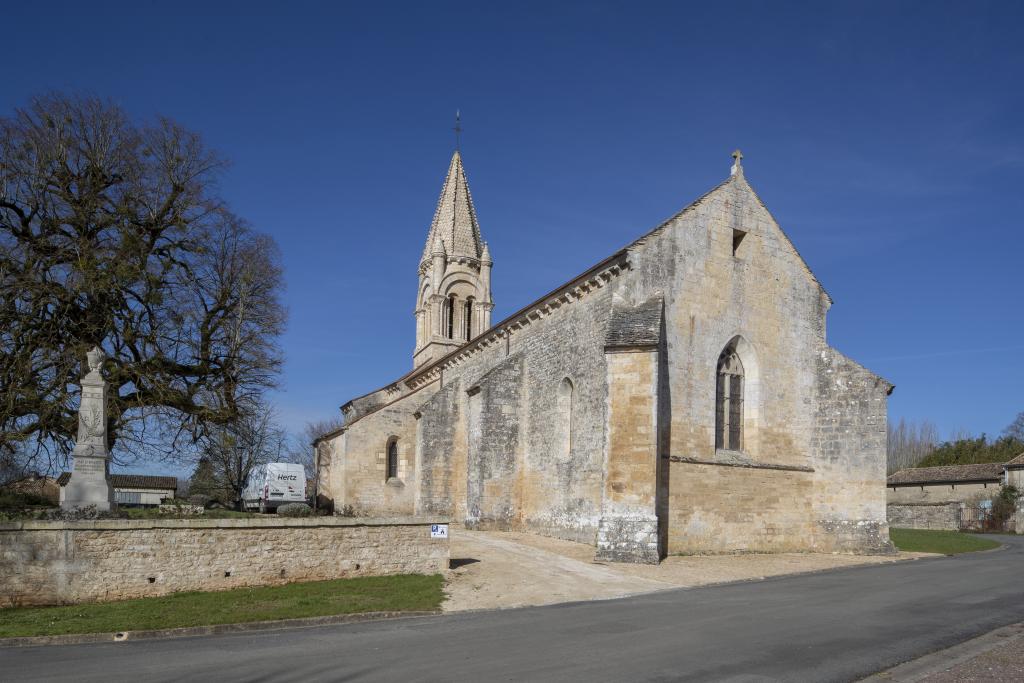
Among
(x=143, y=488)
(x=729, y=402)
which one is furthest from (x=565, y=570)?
(x=143, y=488)

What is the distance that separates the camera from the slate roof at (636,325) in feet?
60.8

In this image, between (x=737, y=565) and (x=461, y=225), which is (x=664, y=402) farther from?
(x=461, y=225)

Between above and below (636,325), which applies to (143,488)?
below

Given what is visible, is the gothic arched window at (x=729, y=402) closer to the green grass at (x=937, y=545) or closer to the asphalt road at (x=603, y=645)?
the green grass at (x=937, y=545)

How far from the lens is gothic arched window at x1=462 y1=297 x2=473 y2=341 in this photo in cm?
4547

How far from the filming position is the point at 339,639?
1027 centimetres

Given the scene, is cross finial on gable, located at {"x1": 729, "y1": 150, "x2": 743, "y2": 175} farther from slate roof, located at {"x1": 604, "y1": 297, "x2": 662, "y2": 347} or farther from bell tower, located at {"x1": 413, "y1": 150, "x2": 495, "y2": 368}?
bell tower, located at {"x1": 413, "y1": 150, "x2": 495, "y2": 368}

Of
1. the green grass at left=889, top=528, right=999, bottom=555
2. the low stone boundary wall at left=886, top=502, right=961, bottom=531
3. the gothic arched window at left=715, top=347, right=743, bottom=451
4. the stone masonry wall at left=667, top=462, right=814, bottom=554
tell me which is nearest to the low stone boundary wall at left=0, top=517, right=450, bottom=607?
the stone masonry wall at left=667, top=462, right=814, bottom=554

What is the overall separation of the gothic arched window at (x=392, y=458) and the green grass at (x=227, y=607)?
1947 centimetres

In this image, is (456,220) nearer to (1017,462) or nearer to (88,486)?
(88,486)

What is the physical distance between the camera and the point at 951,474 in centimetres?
5019

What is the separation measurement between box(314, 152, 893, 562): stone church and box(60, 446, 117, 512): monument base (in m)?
11.1

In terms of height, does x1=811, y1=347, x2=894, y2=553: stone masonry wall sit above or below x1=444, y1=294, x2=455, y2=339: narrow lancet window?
below

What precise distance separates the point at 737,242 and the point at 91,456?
17.6 meters
